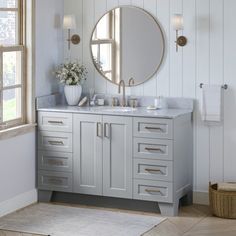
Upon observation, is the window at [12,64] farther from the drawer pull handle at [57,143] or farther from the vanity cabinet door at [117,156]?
the vanity cabinet door at [117,156]

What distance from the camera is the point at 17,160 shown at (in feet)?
19.5

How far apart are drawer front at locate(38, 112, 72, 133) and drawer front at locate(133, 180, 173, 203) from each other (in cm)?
81

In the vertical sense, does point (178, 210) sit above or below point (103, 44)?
below

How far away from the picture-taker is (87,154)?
606cm

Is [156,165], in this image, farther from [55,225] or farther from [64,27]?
[64,27]

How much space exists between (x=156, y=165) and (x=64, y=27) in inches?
63.0

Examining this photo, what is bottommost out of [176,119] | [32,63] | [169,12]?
[176,119]

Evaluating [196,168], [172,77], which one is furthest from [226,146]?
[172,77]

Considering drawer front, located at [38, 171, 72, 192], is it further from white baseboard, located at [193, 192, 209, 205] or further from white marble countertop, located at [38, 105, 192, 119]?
white baseboard, located at [193, 192, 209, 205]

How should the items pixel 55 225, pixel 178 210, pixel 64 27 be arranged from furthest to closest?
pixel 64 27
pixel 178 210
pixel 55 225

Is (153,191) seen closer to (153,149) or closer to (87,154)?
(153,149)

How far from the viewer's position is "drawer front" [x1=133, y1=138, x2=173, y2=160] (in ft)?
18.7

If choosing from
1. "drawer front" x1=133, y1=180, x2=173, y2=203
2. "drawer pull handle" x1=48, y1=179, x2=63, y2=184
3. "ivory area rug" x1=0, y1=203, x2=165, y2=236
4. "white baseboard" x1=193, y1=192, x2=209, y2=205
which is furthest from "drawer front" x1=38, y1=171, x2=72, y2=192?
"white baseboard" x1=193, y1=192, x2=209, y2=205

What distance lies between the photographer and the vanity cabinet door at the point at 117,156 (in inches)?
232
